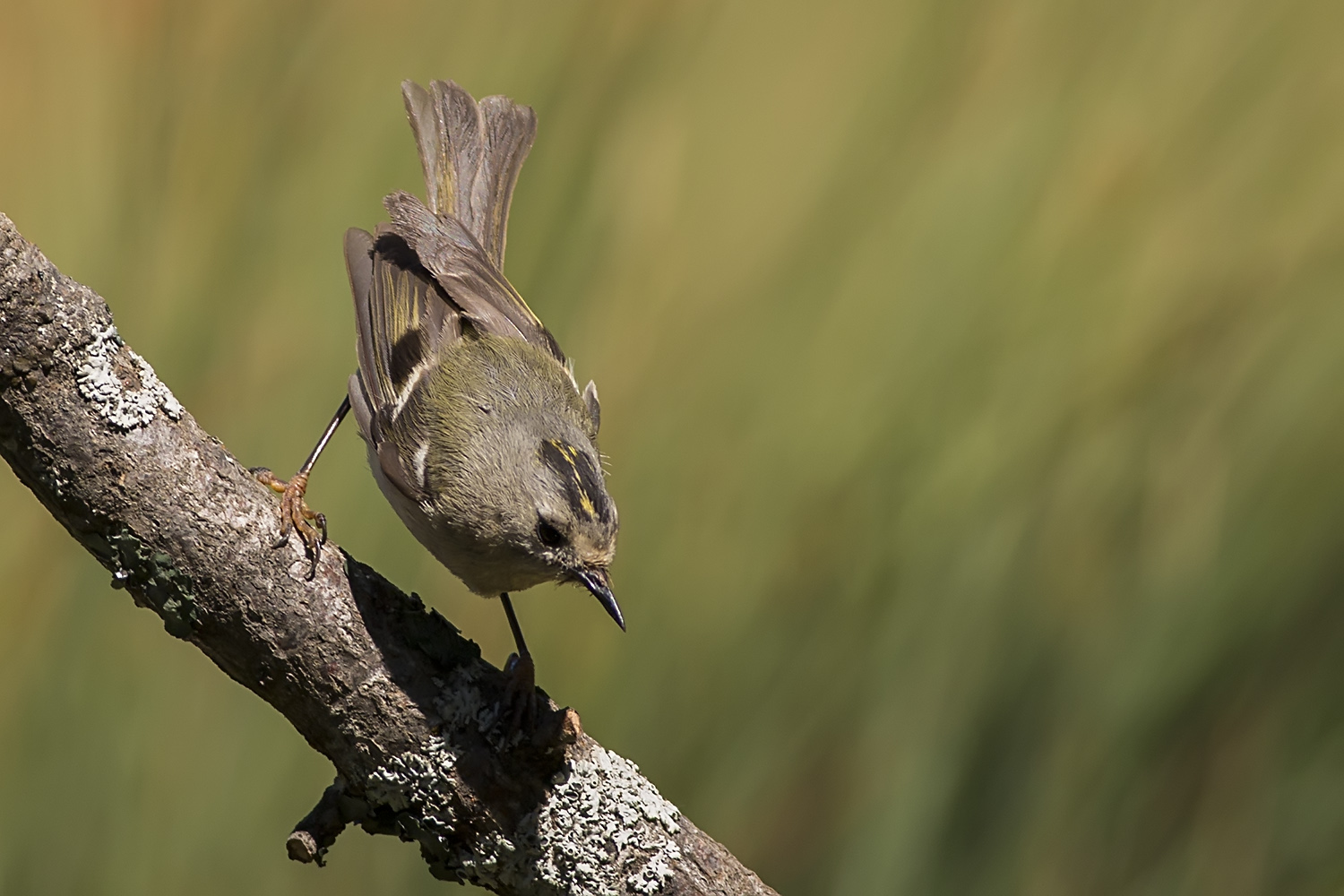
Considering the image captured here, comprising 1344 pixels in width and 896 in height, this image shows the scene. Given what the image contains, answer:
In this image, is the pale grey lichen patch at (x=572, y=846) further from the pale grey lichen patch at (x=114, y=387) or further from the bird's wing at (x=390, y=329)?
the bird's wing at (x=390, y=329)

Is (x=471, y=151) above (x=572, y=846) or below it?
above

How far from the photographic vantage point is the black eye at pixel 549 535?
211 cm

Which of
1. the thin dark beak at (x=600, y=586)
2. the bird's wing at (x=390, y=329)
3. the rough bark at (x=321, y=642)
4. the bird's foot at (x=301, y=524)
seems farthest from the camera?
the bird's wing at (x=390, y=329)

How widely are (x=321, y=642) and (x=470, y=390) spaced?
102 centimetres

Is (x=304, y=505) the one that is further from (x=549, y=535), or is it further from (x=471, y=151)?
(x=471, y=151)

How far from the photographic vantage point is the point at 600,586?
206 centimetres

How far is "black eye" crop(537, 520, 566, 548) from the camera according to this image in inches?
83.0

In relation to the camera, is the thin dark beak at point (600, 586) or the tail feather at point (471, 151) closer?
the thin dark beak at point (600, 586)

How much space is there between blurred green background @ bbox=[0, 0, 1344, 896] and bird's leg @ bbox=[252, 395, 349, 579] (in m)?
0.05

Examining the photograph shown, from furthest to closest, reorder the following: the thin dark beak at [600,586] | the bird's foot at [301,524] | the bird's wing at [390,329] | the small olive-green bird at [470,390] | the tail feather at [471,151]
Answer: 1. the tail feather at [471,151]
2. the bird's wing at [390,329]
3. the small olive-green bird at [470,390]
4. the thin dark beak at [600,586]
5. the bird's foot at [301,524]

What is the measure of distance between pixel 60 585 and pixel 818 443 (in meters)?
1.46

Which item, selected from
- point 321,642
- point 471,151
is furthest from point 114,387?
point 471,151

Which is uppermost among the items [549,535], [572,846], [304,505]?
[549,535]

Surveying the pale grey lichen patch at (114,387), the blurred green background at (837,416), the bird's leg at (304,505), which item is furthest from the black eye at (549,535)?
the pale grey lichen patch at (114,387)
